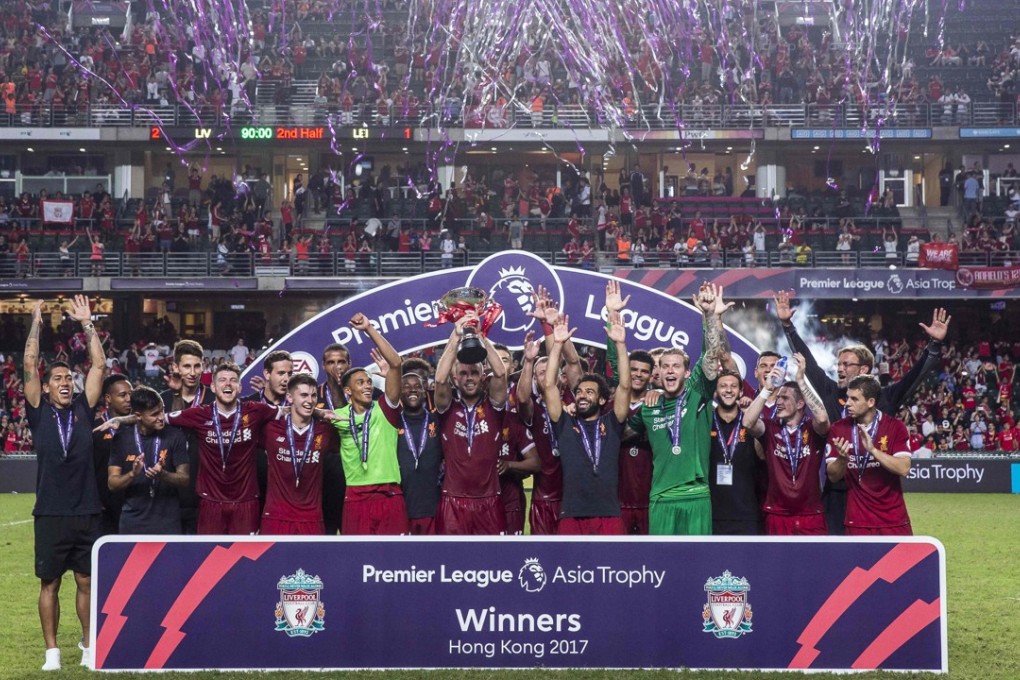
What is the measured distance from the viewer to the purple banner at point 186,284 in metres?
Answer: 31.0

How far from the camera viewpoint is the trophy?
8.12 meters

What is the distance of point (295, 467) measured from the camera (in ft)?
27.1

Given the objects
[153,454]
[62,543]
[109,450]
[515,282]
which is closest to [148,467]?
[153,454]

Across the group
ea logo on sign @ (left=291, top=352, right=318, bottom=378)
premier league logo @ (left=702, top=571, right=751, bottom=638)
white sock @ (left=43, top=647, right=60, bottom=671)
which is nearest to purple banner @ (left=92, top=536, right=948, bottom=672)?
premier league logo @ (left=702, top=571, right=751, bottom=638)

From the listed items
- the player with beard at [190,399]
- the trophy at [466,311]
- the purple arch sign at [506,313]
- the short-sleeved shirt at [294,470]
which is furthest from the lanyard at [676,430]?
the purple arch sign at [506,313]

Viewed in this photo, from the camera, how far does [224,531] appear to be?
27.7 feet

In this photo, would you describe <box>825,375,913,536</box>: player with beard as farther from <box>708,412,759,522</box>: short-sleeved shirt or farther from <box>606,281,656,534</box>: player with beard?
<box>606,281,656,534</box>: player with beard

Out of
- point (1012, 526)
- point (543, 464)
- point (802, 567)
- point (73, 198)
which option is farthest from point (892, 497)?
point (73, 198)

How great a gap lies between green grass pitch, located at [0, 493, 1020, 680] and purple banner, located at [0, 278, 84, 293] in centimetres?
1272

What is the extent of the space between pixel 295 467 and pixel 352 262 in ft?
73.7

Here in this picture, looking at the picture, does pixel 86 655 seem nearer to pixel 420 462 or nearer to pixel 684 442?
pixel 420 462

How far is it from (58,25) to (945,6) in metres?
26.6

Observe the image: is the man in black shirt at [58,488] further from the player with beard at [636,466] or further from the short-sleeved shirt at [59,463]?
the player with beard at [636,466]

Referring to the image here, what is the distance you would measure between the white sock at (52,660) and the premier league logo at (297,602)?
5.02ft
